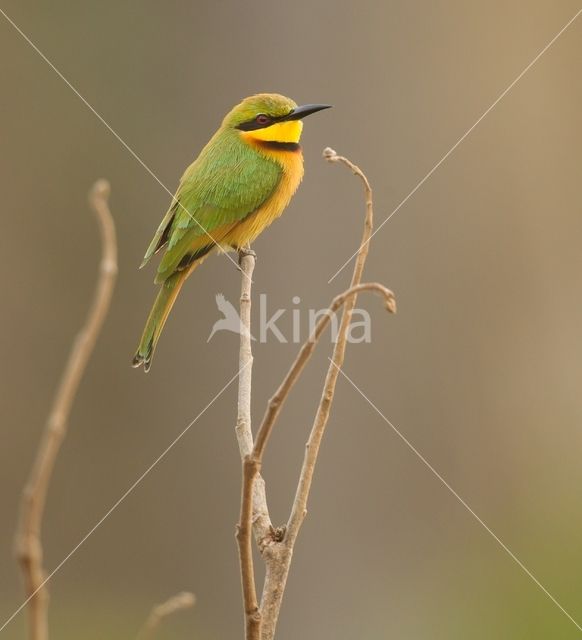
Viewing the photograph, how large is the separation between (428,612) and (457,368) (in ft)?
2.61

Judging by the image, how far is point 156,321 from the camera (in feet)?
6.64

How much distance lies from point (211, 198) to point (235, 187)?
0.08 metres

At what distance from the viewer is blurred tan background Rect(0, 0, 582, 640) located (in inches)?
119

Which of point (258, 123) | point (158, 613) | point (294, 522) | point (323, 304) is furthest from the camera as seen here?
point (323, 304)

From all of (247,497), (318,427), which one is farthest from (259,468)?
(318,427)

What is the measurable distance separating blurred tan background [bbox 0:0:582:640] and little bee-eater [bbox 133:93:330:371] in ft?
2.04

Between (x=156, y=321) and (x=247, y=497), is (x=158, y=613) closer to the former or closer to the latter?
(x=247, y=497)

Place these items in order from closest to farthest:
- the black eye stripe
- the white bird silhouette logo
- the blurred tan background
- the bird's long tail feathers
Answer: the bird's long tail feathers < the black eye stripe < the white bird silhouette logo < the blurred tan background

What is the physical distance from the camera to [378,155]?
3.16 meters

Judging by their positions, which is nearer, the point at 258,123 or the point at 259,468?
the point at 259,468

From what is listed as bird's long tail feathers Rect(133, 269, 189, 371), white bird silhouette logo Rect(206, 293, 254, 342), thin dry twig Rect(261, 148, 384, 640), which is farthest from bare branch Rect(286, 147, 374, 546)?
white bird silhouette logo Rect(206, 293, 254, 342)

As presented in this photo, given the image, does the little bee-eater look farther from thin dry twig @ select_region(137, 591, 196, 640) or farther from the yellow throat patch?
thin dry twig @ select_region(137, 591, 196, 640)

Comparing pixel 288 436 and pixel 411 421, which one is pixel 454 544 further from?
pixel 288 436

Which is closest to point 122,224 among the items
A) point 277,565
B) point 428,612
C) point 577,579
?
point 428,612
